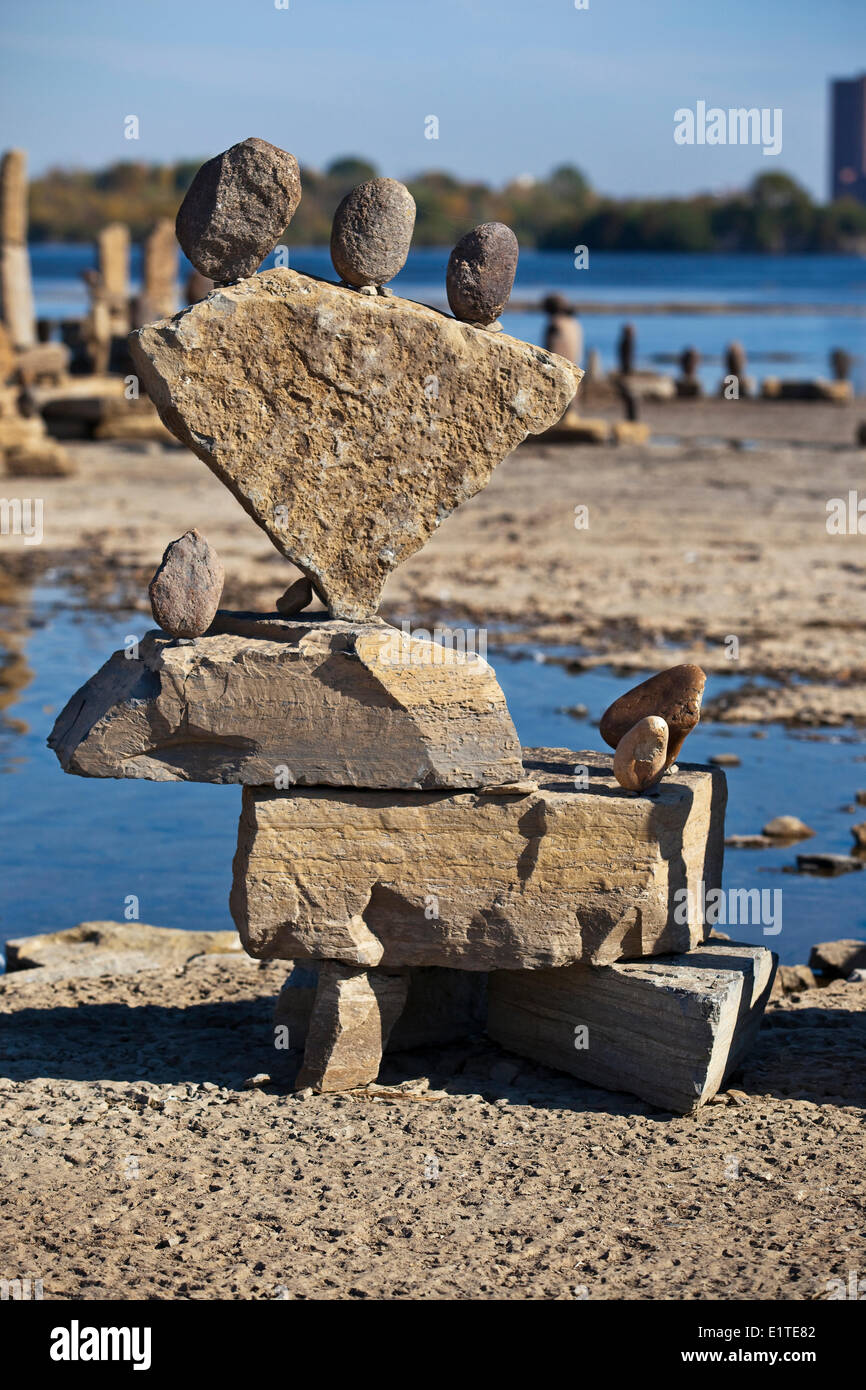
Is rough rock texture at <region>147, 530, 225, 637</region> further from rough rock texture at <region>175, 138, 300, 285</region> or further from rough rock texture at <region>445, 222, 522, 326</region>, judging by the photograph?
rough rock texture at <region>445, 222, 522, 326</region>

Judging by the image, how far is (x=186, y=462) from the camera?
24.1 meters

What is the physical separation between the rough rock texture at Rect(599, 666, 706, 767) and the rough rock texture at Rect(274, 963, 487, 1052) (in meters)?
1.14

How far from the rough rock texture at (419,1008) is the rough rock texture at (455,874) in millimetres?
492

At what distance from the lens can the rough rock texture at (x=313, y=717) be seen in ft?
18.2

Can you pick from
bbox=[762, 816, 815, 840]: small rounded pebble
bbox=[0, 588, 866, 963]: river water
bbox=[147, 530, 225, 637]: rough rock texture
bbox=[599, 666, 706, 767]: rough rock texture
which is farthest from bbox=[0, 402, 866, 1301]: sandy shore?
bbox=[762, 816, 815, 840]: small rounded pebble

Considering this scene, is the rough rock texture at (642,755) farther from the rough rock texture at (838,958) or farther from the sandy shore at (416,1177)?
the rough rock texture at (838,958)

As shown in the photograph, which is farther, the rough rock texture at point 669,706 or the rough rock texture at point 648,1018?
the rough rock texture at point 669,706

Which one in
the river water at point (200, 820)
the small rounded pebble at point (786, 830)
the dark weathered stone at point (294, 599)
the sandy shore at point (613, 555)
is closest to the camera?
the dark weathered stone at point (294, 599)

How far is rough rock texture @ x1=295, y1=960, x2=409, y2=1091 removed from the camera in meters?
5.82

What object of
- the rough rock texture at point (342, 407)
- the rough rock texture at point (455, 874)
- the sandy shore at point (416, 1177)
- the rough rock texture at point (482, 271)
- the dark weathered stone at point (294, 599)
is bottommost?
the sandy shore at point (416, 1177)

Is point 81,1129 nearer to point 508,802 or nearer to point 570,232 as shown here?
point 508,802

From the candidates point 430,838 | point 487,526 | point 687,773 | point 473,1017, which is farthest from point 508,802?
point 487,526

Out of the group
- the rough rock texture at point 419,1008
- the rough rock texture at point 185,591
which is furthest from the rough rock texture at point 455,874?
the rough rock texture at point 185,591

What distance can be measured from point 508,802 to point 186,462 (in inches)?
757
